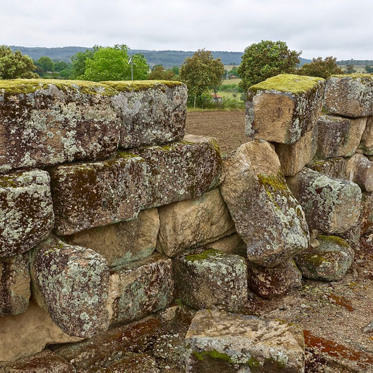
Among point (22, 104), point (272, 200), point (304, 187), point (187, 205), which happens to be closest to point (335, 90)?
point (304, 187)

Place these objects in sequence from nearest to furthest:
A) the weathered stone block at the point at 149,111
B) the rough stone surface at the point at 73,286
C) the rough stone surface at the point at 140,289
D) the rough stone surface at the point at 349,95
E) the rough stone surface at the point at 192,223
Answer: the rough stone surface at the point at 73,286
the weathered stone block at the point at 149,111
the rough stone surface at the point at 140,289
the rough stone surface at the point at 192,223
the rough stone surface at the point at 349,95

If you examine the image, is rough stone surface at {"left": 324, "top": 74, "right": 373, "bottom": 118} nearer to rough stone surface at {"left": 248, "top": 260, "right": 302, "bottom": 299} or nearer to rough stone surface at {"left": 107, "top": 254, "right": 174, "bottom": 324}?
rough stone surface at {"left": 248, "top": 260, "right": 302, "bottom": 299}

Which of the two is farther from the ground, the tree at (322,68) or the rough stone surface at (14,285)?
the tree at (322,68)

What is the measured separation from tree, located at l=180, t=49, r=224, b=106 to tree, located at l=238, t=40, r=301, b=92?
120 inches

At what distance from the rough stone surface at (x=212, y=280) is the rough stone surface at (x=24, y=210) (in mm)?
1683

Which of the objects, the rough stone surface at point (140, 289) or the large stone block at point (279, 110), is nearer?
the rough stone surface at point (140, 289)

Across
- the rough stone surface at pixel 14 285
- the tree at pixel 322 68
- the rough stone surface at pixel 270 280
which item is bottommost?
the rough stone surface at pixel 270 280

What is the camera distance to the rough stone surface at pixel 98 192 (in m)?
3.31

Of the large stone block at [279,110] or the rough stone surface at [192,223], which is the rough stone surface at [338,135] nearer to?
the large stone block at [279,110]

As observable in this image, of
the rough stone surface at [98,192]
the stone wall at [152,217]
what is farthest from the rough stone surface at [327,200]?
the rough stone surface at [98,192]

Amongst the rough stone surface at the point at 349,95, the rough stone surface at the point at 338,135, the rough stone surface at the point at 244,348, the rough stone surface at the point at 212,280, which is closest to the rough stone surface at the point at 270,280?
the rough stone surface at the point at 212,280

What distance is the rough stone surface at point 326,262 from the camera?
537 cm

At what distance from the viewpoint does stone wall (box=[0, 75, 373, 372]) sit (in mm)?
3129

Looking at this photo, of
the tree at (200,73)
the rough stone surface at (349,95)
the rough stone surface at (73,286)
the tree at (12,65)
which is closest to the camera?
the rough stone surface at (73,286)
